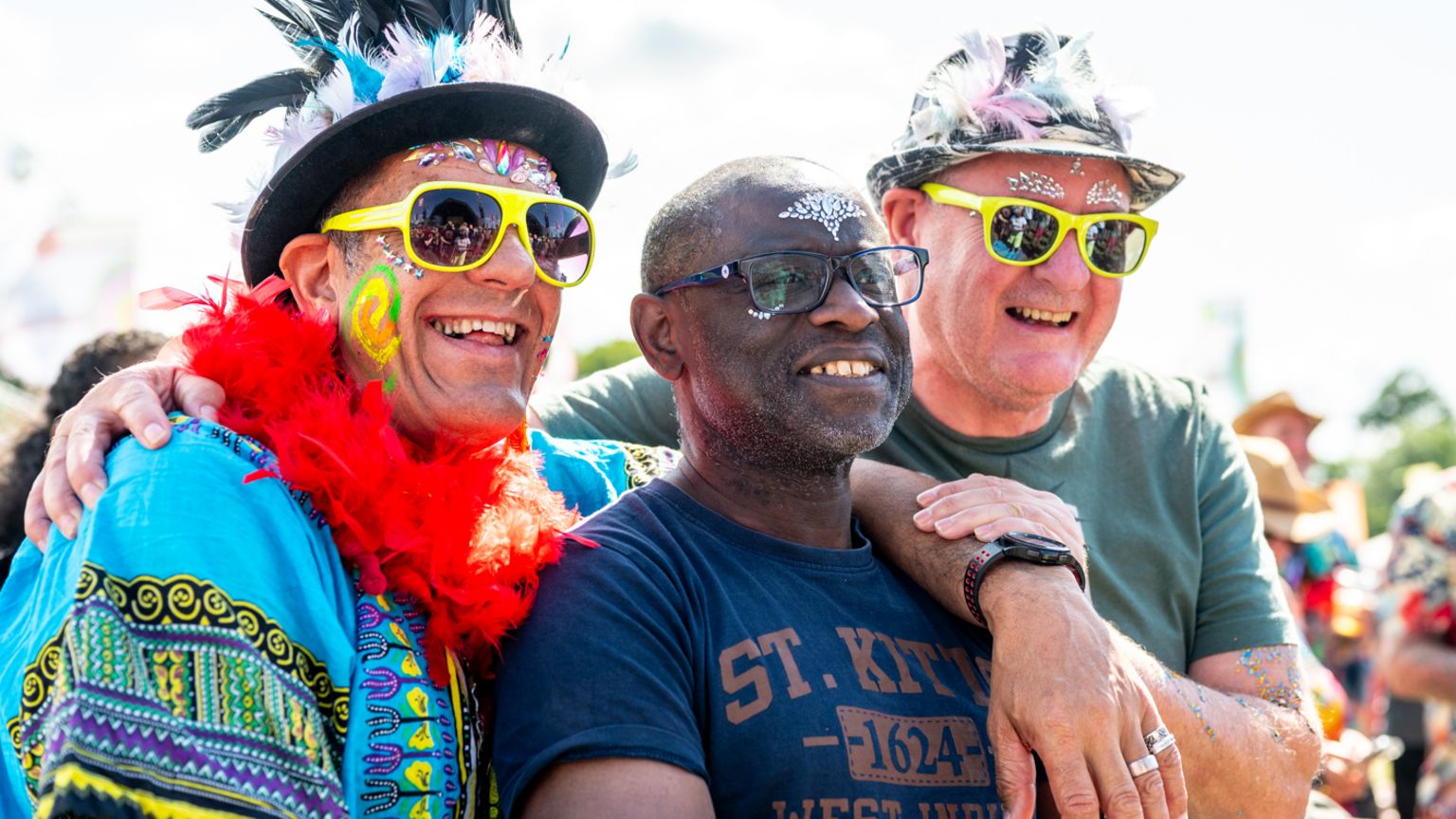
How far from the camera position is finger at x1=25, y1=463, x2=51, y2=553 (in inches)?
86.8

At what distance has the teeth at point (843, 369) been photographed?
249cm

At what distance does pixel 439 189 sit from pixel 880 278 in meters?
0.88

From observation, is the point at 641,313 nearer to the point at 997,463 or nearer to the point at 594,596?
the point at 594,596

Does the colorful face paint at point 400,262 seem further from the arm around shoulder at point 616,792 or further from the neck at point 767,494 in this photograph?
the arm around shoulder at point 616,792

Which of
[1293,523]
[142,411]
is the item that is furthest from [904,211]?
[1293,523]

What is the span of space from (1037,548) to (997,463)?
828 mm

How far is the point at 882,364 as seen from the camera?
2.55 meters

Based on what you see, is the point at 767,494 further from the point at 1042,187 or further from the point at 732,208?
the point at 1042,187

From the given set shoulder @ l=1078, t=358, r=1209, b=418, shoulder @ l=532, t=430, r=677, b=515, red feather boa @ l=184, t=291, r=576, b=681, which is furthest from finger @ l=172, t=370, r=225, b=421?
shoulder @ l=1078, t=358, r=1209, b=418

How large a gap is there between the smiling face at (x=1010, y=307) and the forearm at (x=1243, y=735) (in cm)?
81

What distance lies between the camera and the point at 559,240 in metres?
2.62

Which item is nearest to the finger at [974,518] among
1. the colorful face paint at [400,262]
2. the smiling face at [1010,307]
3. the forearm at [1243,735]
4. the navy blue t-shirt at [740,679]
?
the navy blue t-shirt at [740,679]

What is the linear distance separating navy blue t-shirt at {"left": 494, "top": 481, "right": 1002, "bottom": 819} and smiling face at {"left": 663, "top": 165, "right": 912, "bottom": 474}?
18 centimetres

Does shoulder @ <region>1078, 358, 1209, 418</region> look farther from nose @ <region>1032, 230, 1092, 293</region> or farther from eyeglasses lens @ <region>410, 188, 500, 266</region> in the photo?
eyeglasses lens @ <region>410, 188, 500, 266</region>
